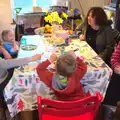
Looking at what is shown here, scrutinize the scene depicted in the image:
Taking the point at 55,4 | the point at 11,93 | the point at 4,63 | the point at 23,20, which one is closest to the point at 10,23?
the point at 23,20

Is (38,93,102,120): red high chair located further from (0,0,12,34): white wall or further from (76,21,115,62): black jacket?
(0,0,12,34): white wall

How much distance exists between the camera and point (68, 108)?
117cm

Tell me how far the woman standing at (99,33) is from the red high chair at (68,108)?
1.05m

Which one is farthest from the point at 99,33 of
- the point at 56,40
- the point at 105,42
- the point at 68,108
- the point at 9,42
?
the point at 68,108

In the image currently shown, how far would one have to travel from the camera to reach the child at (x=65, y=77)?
1334mm

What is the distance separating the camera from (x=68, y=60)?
1.33 meters

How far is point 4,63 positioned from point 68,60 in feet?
1.94

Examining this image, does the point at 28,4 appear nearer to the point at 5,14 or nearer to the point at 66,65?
the point at 5,14

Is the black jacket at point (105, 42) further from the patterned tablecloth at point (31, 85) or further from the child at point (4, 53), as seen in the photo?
the child at point (4, 53)

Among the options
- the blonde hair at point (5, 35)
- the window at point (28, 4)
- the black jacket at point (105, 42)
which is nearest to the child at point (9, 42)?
the blonde hair at point (5, 35)

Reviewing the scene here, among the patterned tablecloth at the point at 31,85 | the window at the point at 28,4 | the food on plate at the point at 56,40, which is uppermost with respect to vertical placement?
the window at the point at 28,4

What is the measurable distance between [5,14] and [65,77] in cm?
274

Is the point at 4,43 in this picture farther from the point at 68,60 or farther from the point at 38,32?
the point at 68,60

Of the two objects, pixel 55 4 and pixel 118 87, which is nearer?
pixel 118 87
